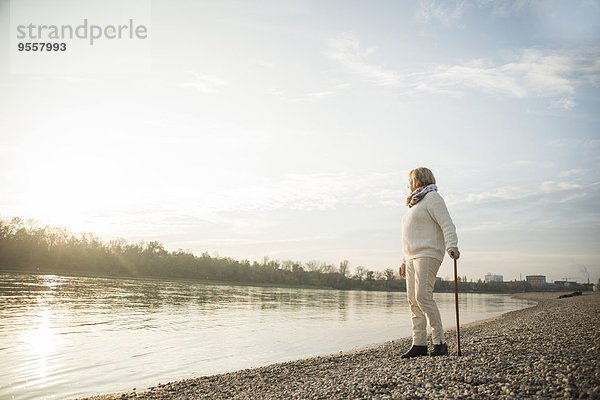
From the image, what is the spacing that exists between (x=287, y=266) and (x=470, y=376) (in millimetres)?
127870

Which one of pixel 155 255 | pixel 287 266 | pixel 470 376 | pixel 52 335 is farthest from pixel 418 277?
pixel 287 266

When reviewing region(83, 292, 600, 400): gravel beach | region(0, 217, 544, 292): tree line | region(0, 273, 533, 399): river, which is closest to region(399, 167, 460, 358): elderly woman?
region(83, 292, 600, 400): gravel beach

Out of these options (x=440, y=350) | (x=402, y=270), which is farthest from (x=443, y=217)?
(x=440, y=350)

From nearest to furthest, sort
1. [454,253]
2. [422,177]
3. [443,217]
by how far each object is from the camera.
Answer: [454,253], [443,217], [422,177]

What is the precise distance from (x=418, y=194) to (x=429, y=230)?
0.62m

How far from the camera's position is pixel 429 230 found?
5.59 metres

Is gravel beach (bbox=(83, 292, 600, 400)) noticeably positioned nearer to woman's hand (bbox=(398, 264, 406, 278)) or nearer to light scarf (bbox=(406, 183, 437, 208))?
woman's hand (bbox=(398, 264, 406, 278))

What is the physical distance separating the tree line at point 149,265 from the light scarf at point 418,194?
3412 inches

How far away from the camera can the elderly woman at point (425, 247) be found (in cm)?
546

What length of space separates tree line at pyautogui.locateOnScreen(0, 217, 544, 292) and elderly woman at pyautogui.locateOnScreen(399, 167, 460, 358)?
284ft

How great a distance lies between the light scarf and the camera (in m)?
5.78

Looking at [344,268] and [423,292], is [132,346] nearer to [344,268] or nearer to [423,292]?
[423,292]

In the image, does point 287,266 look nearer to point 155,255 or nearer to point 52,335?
point 155,255

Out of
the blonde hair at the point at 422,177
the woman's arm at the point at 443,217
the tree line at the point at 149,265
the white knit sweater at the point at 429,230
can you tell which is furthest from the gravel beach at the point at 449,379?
the tree line at the point at 149,265
